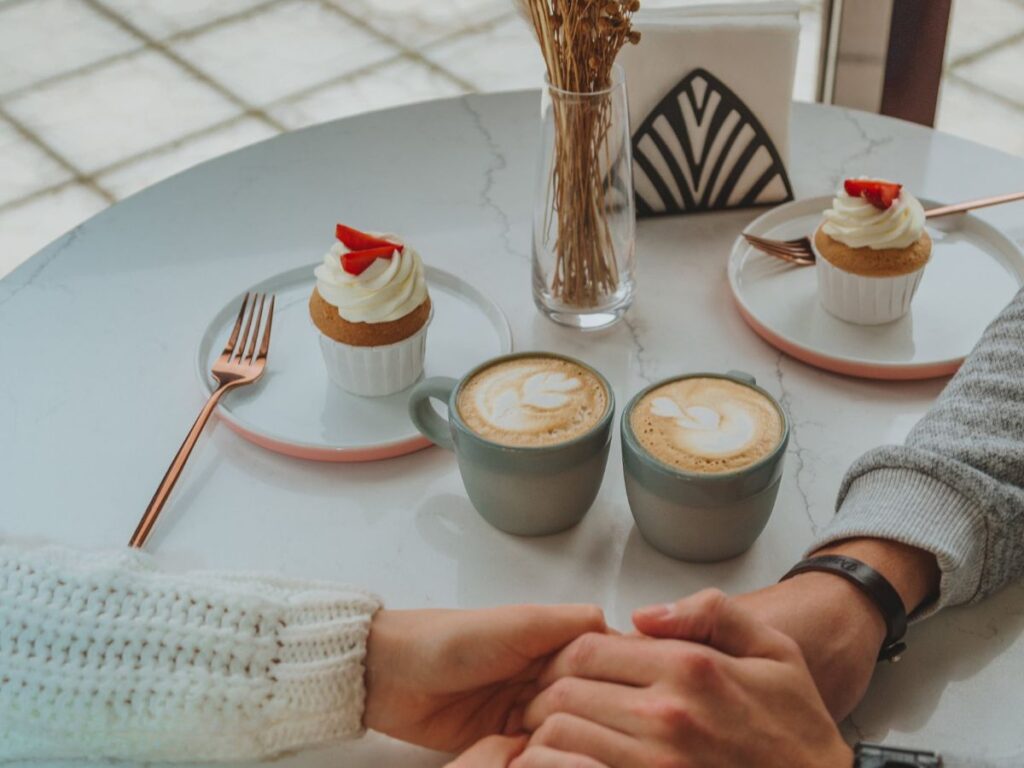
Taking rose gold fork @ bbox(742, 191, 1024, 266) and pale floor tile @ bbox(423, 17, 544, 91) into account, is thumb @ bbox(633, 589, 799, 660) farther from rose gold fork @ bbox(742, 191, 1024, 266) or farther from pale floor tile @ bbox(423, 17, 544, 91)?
pale floor tile @ bbox(423, 17, 544, 91)

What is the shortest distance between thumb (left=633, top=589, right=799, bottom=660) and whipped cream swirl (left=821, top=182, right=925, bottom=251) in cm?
47

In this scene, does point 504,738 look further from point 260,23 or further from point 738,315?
point 260,23

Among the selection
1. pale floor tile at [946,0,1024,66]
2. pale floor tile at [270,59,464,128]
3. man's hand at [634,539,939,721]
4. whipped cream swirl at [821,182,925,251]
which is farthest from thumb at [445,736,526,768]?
pale floor tile at [946,0,1024,66]

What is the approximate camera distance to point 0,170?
2678mm

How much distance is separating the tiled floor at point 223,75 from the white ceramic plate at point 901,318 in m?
1.57

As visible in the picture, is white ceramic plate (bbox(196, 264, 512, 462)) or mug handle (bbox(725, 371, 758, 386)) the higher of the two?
mug handle (bbox(725, 371, 758, 386))

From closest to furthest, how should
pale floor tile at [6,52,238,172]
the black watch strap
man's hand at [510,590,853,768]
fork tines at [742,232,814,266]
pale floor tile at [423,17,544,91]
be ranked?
1. man's hand at [510,590,853,768]
2. the black watch strap
3. fork tines at [742,232,814,266]
4. pale floor tile at [6,52,238,172]
5. pale floor tile at [423,17,544,91]

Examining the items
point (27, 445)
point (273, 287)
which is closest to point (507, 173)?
point (273, 287)

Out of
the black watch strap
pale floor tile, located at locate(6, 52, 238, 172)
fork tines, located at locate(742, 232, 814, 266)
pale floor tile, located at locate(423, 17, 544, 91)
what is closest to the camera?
the black watch strap

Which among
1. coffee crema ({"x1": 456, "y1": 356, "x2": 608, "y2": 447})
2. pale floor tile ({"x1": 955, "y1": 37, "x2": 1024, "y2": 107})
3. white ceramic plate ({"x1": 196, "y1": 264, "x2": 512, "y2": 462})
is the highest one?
coffee crema ({"x1": 456, "y1": 356, "x2": 608, "y2": 447})

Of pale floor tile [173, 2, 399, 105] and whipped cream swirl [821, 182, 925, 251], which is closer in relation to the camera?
A: whipped cream swirl [821, 182, 925, 251]

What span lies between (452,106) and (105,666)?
896mm

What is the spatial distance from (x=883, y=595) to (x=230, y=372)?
0.60 meters

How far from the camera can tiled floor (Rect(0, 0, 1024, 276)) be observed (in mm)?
2682
